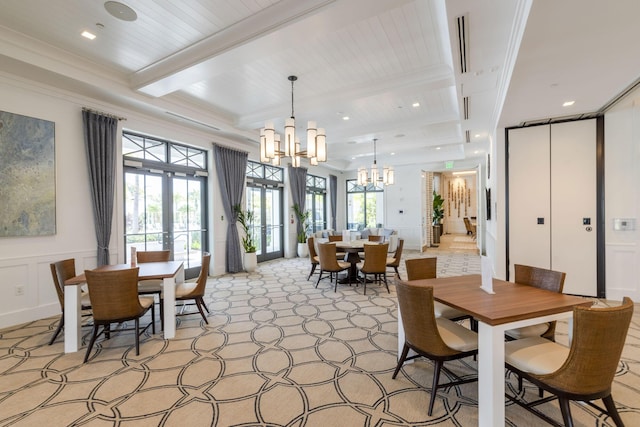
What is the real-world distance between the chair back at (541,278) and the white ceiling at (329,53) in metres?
2.06

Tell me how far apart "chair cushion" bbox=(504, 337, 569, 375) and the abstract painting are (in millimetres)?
5583

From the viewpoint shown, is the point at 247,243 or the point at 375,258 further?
the point at 247,243

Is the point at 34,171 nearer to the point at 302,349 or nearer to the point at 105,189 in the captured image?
the point at 105,189

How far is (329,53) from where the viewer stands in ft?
12.5

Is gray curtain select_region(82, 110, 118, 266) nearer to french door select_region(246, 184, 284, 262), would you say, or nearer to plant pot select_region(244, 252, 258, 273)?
plant pot select_region(244, 252, 258, 273)

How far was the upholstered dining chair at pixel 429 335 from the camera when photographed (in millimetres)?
2121

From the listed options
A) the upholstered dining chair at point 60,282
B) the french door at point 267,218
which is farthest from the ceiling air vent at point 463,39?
the french door at point 267,218

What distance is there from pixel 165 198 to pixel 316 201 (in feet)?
20.1

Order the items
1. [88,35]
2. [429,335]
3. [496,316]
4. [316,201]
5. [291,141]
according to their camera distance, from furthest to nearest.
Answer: [316,201]
[291,141]
[88,35]
[429,335]
[496,316]

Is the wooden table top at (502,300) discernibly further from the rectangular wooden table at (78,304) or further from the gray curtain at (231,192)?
the gray curtain at (231,192)

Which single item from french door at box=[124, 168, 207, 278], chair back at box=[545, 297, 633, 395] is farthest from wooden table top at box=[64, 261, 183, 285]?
chair back at box=[545, 297, 633, 395]

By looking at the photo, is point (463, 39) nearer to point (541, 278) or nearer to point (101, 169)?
point (541, 278)

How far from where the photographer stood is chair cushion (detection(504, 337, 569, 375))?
187 cm

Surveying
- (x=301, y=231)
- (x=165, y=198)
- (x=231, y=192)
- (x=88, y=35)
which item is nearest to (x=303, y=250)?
(x=301, y=231)
